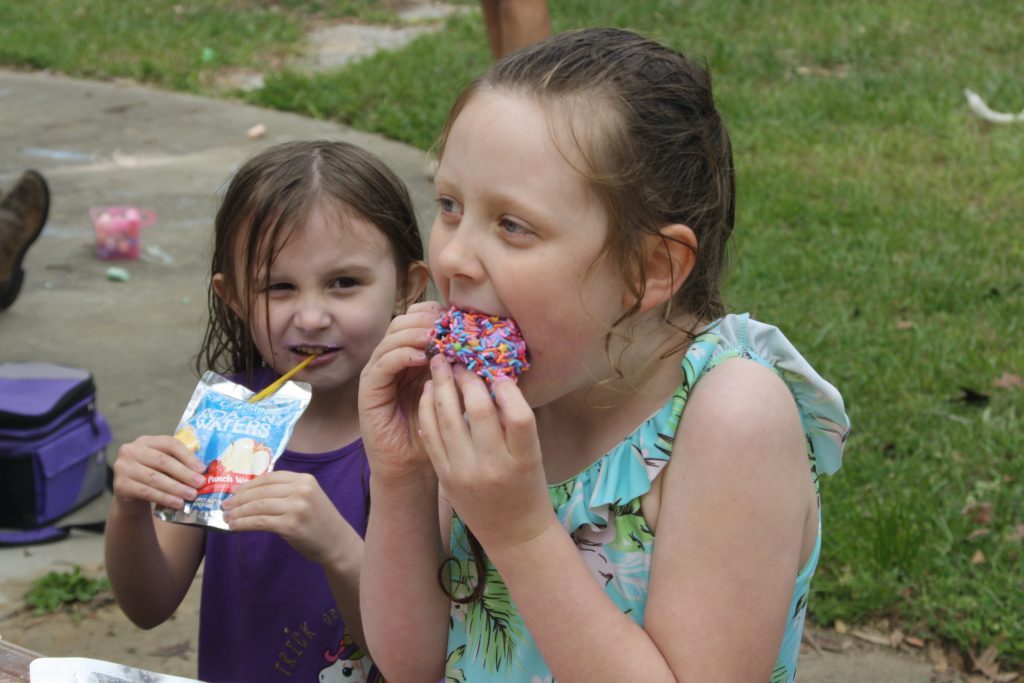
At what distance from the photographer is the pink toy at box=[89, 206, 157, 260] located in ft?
19.2

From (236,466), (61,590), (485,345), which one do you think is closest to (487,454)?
(485,345)

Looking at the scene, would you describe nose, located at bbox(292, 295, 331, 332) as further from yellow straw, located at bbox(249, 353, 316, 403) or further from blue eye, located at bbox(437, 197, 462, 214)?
blue eye, located at bbox(437, 197, 462, 214)

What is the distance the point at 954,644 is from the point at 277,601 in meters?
1.71

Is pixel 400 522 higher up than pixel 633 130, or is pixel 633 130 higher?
pixel 633 130

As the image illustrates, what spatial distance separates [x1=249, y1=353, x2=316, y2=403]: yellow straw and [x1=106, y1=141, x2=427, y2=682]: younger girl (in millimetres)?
21

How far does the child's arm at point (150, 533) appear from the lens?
6.94 ft

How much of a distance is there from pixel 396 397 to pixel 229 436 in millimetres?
406

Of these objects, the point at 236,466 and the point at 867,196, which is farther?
the point at 867,196

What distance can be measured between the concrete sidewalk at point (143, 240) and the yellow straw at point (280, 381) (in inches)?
38.1

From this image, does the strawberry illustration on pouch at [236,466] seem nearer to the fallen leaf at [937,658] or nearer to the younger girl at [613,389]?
the younger girl at [613,389]

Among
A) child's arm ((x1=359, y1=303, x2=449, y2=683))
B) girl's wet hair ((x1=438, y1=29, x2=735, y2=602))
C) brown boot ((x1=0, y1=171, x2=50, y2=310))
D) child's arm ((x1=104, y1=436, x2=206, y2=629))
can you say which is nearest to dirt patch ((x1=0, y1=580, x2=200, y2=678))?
child's arm ((x1=104, y1=436, x2=206, y2=629))

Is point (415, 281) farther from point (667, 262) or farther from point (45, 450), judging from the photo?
point (45, 450)

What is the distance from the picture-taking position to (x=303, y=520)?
2.10 m

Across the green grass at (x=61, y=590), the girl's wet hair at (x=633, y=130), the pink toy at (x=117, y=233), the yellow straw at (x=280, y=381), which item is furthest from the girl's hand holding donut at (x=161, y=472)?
the pink toy at (x=117, y=233)
